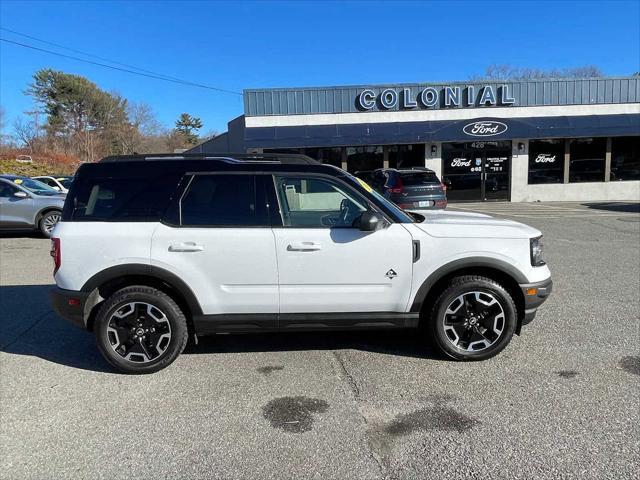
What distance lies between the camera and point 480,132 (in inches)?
794

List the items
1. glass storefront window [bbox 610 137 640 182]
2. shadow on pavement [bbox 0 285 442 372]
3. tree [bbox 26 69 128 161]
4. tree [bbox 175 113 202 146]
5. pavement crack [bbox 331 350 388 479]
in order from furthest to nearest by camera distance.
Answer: tree [bbox 175 113 202 146], tree [bbox 26 69 128 161], glass storefront window [bbox 610 137 640 182], shadow on pavement [bbox 0 285 442 372], pavement crack [bbox 331 350 388 479]

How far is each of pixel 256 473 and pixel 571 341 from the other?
335 centimetres

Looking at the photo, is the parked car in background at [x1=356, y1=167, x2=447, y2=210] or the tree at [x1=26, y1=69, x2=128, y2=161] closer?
the parked car in background at [x1=356, y1=167, x2=447, y2=210]

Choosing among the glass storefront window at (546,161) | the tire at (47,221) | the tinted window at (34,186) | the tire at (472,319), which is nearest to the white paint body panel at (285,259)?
the tire at (472,319)

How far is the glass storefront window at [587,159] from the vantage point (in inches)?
830

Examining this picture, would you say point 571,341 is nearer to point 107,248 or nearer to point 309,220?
point 309,220

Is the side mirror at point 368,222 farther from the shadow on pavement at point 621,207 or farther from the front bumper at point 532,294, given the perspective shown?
the shadow on pavement at point 621,207

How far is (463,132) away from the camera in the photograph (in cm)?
2014

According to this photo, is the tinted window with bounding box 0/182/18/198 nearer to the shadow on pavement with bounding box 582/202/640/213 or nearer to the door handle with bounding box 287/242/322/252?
the door handle with bounding box 287/242/322/252

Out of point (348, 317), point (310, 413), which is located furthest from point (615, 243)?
point (310, 413)

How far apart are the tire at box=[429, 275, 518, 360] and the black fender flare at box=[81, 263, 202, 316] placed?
2.17 m

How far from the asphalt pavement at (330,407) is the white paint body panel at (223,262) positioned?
2.21ft

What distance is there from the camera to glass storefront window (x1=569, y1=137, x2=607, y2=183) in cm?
2109

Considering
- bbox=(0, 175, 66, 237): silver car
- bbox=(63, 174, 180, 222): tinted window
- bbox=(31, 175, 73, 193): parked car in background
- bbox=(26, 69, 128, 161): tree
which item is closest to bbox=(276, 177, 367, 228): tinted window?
bbox=(63, 174, 180, 222): tinted window
